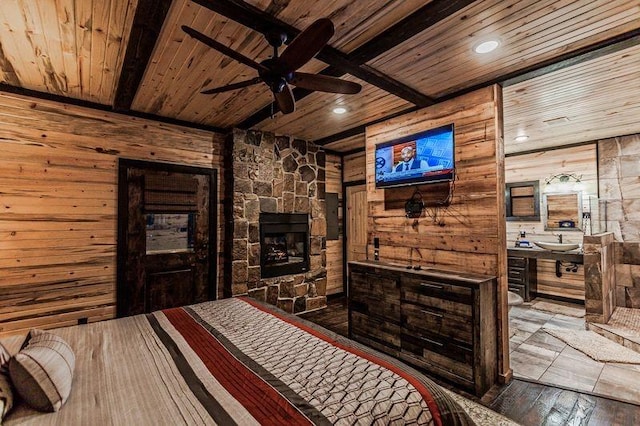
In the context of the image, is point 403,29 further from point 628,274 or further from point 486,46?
point 628,274

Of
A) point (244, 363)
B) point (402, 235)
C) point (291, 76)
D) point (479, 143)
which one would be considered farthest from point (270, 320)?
point (479, 143)

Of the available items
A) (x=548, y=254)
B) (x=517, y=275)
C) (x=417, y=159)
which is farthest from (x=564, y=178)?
(x=417, y=159)

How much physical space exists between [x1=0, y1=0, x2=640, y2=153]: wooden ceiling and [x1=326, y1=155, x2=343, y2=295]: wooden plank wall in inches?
79.1

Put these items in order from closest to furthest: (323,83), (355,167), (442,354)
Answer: (323,83) → (442,354) → (355,167)

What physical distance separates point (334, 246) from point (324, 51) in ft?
13.0

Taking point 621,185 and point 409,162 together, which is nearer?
point 409,162

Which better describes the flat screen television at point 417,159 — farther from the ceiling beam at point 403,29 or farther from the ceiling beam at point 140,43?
the ceiling beam at point 140,43

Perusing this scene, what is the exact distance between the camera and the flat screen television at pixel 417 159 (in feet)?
9.95

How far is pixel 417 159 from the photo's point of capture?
329 cm

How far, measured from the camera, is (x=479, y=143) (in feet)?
9.52

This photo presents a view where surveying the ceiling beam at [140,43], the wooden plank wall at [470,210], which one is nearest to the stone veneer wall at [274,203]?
the ceiling beam at [140,43]

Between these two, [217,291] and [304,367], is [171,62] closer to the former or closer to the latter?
[304,367]

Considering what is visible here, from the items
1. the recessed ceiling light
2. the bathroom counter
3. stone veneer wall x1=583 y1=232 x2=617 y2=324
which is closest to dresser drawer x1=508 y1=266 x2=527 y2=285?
the bathroom counter

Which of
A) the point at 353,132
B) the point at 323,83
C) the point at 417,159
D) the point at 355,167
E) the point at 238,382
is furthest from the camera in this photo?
the point at 355,167
